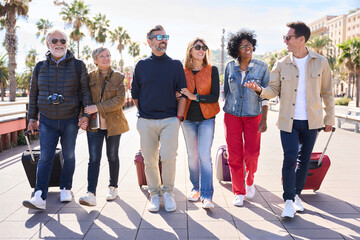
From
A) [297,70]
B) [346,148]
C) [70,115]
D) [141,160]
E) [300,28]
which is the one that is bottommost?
[346,148]

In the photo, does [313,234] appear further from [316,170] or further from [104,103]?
[104,103]

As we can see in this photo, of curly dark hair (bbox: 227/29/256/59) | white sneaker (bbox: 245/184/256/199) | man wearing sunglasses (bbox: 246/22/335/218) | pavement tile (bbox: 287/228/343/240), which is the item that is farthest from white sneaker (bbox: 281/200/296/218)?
curly dark hair (bbox: 227/29/256/59)

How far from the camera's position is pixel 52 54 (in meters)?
3.81

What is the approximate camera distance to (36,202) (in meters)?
3.66

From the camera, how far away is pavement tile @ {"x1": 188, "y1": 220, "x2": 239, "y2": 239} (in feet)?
10.2

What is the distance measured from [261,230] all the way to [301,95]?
1.44 metres

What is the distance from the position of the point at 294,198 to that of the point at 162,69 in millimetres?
1982

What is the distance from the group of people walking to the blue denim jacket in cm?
1

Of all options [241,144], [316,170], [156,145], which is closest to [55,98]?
[156,145]

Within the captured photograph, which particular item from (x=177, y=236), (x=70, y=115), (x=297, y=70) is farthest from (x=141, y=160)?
(x=297, y=70)

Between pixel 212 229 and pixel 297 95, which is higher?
pixel 297 95

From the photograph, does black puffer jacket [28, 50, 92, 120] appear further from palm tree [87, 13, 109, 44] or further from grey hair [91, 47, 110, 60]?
palm tree [87, 13, 109, 44]

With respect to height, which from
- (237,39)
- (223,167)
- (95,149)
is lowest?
(223,167)

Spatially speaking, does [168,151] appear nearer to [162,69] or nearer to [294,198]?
[162,69]
